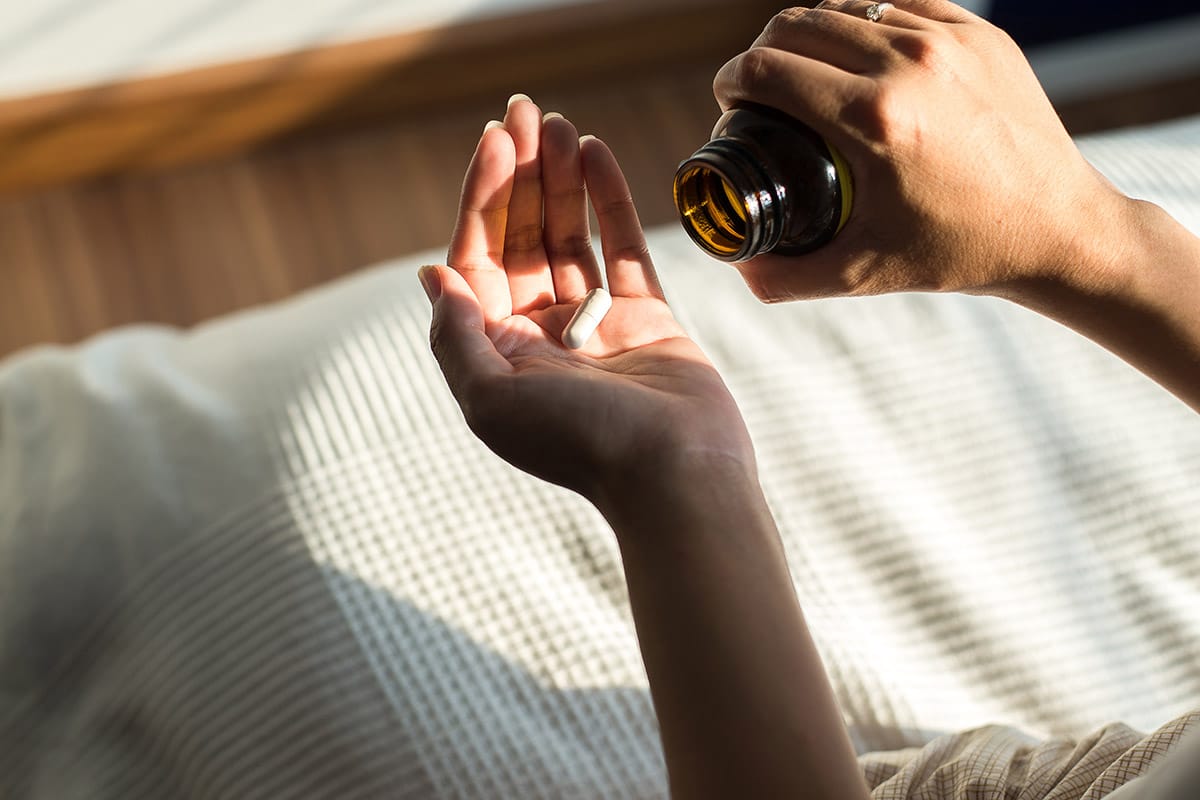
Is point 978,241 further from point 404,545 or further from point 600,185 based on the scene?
point 404,545

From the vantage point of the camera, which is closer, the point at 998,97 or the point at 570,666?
the point at 998,97

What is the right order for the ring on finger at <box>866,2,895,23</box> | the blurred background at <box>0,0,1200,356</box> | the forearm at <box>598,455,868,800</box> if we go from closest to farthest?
the forearm at <box>598,455,868,800</box> → the ring on finger at <box>866,2,895,23</box> → the blurred background at <box>0,0,1200,356</box>

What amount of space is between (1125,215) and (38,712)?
2.69 feet

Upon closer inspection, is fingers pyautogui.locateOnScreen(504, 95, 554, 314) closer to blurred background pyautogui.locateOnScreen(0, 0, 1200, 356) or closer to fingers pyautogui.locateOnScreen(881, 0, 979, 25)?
fingers pyautogui.locateOnScreen(881, 0, 979, 25)

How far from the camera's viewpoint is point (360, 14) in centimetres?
150

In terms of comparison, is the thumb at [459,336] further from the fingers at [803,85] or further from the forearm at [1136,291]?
the forearm at [1136,291]

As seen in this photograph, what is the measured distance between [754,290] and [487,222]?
173 millimetres

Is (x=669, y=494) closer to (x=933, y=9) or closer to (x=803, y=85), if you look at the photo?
(x=803, y=85)

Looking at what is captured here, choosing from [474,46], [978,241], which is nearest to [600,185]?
[978,241]

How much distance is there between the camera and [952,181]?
0.59m

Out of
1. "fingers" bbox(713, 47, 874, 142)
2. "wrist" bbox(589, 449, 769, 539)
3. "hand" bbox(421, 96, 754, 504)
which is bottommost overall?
"wrist" bbox(589, 449, 769, 539)

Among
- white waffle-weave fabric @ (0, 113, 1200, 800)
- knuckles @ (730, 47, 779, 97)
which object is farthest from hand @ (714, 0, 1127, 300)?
white waffle-weave fabric @ (0, 113, 1200, 800)

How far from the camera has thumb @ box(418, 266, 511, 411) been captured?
0.57 metres

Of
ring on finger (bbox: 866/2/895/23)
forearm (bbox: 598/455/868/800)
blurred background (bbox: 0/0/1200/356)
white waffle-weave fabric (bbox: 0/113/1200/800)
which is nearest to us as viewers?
forearm (bbox: 598/455/868/800)
